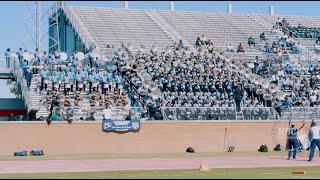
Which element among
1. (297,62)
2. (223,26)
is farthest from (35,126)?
(223,26)

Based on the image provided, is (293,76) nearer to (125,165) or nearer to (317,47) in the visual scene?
(317,47)

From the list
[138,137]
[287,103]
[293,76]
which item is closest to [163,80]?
[138,137]

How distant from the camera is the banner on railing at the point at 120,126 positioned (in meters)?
34.0

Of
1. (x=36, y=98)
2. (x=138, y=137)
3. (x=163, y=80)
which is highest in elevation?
(x=163, y=80)

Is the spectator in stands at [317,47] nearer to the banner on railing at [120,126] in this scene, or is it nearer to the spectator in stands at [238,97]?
the spectator in stands at [238,97]

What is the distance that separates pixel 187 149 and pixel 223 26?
72.2 feet

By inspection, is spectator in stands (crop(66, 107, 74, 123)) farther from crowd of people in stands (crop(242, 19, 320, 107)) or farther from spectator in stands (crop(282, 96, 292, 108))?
crowd of people in stands (crop(242, 19, 320, 107))

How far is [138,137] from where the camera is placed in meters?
34.7

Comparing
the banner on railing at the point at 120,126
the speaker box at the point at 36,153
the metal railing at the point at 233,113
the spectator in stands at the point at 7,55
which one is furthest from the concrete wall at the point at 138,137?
the spectator in stands at the point at 7,55

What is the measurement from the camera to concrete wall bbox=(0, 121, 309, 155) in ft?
107

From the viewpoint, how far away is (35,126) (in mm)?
32688

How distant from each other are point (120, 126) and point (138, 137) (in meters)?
1.03

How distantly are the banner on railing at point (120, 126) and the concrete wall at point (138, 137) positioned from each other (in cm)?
23

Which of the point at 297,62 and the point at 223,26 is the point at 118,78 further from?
A: the point at 223,26
